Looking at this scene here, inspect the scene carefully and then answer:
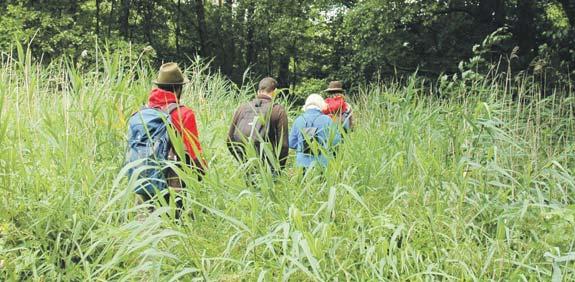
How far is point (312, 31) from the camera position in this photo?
17.5m

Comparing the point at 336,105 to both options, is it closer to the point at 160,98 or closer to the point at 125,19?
the point at 160,98

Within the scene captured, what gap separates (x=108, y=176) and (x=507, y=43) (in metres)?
12.0

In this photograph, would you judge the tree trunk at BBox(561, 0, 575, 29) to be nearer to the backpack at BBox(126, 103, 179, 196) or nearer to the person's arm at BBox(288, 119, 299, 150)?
the person's arm at BBox(288, 119, 299, 150)

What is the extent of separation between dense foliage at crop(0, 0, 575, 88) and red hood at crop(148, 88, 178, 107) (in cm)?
577

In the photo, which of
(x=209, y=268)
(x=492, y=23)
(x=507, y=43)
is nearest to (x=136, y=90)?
(x=209, y=268)

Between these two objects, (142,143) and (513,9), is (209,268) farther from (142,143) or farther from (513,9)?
(513,9)

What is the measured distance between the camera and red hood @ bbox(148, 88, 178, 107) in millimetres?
2934

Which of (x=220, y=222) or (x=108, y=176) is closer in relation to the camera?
(x=220, y=222)

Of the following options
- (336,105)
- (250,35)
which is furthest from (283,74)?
(336,105)

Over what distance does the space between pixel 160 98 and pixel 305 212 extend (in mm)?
1169

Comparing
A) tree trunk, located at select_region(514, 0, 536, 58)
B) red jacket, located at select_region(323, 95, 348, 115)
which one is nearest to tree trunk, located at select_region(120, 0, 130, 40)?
tree trunk, located at select_region(514, 0, 536, 58)

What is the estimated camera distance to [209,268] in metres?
2.08

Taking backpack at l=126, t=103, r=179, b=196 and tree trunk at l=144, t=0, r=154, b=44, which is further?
tree trunk at l=144, t=0, r=154, b=44

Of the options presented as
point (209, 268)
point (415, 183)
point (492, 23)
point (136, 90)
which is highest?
point (492, 23)
